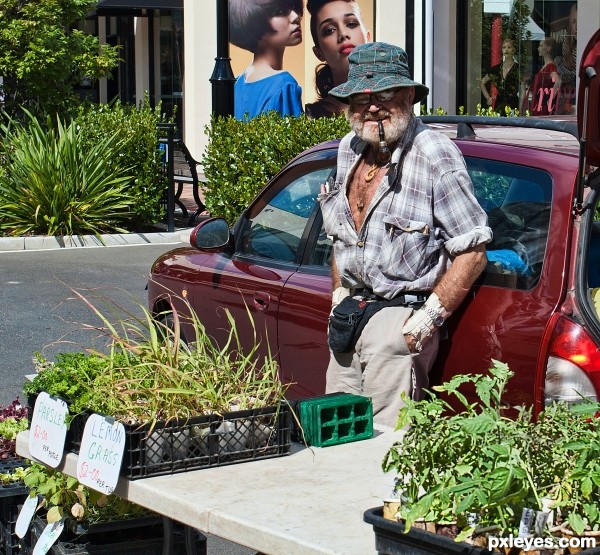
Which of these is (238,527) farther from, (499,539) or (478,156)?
(478,156)

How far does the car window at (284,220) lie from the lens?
18.7ft

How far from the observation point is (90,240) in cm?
1429

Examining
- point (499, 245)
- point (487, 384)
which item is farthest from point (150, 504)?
point (499, 245)

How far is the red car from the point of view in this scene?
4.16m

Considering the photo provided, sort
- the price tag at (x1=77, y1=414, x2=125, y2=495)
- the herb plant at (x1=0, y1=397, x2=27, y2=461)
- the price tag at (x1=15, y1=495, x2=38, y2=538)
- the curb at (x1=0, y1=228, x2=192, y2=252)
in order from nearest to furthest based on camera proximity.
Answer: the price tag at (x1=77, y1=414, x2=125, y2=495)
the price tag at (x1=15, y1=495, x2=38, y2=538)
the herb plant at (x1=0, y1=397, x2=27, y2=461)
the curb at (x1=0, y1=228, x2=192, y2=252)

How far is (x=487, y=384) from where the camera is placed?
9.40ft

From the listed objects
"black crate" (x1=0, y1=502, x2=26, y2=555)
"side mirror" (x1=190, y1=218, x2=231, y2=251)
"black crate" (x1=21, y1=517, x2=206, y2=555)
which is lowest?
"black crate" (x1=0, y1=502, x2=26, y2=555)

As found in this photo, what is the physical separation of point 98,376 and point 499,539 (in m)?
1.65

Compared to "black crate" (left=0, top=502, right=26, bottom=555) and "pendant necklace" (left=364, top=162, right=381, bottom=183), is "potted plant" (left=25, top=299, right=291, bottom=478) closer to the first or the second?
"black crate" (left=0, top=502, right=26, bottom=555)

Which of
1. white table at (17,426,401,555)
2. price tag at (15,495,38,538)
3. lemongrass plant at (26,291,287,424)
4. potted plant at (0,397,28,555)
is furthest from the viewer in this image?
potted plant at (0,397,28,555)

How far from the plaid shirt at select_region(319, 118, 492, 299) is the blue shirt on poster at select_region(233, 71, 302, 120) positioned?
16902 millimetres

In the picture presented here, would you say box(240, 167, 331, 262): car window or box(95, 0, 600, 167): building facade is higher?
box(95, 0, 600, 167): building facade

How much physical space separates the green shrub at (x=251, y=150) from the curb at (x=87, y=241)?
1.29 m

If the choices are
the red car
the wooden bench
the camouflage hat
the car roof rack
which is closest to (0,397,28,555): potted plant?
the red car
